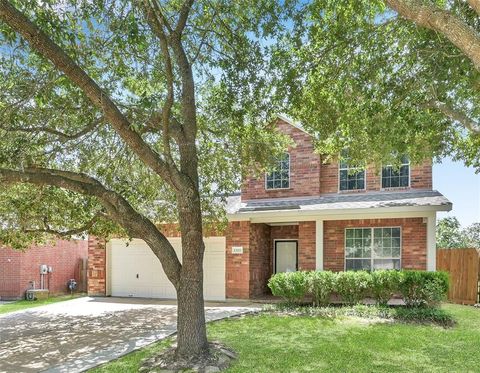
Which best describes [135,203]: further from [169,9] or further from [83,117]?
[169,9]

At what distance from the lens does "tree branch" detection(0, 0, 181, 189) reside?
6.27 m

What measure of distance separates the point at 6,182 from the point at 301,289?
876cm

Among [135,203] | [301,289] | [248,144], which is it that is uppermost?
[248,144]

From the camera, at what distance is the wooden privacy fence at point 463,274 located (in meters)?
15.3

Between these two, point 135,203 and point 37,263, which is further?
point 37,263

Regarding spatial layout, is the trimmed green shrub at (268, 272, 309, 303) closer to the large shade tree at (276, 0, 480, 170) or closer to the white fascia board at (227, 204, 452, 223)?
the white fascia board at (227, 204, 452, 223)

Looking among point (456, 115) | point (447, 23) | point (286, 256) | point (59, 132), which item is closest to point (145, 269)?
point (286, 256)

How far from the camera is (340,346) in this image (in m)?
8.42

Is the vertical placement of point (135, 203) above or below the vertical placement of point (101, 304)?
above

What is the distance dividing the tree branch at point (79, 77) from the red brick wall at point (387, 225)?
903 cm

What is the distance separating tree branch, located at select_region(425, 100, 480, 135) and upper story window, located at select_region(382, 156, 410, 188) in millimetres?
5365

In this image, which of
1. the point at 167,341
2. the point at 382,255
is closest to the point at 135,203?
the point at 167,341

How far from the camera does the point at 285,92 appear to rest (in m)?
9.93

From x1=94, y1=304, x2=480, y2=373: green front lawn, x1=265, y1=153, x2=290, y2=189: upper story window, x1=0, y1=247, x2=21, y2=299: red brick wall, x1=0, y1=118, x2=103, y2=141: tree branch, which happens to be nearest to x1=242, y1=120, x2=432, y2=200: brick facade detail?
x1=265, y1=153, x2=290, y2=189: upper story window
